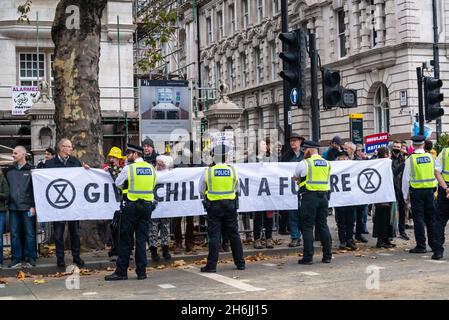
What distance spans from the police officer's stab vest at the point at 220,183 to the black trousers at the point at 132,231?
42.6 inches

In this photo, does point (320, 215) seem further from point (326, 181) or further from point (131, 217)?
point (131, 217)

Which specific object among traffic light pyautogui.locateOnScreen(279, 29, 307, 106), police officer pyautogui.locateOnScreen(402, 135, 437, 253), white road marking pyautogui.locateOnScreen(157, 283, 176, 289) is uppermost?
traffic light pyautogui.locateOnScreen(279, 29, 307, 106)

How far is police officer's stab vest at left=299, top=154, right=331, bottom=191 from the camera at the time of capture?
12180mm

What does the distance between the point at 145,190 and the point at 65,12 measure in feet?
15.9

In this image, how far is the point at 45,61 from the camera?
2802 cm

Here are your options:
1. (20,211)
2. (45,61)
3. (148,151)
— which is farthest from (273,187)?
(45,61)

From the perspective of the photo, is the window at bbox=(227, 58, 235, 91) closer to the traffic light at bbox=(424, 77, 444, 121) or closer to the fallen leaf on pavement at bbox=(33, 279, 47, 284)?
the traffic light at bbox=(424, 77, 444, 121)

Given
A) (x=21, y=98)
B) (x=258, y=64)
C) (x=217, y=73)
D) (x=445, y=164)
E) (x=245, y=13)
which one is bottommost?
(x=445, y=164)

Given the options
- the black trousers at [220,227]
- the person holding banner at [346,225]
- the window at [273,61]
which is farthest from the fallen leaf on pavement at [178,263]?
the window at [273,61]

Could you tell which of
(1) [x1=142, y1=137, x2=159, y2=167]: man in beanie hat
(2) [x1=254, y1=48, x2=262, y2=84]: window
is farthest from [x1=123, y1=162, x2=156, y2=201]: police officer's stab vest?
(2) [x1=254, y1=48, x2=262, y2=84]: window

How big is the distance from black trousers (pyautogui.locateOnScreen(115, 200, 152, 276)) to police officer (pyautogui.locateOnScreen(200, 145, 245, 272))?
106cm

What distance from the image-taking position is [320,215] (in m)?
12.4

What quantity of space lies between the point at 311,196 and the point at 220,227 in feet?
5.50

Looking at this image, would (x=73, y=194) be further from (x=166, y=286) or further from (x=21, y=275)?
(x=166, y=286)
